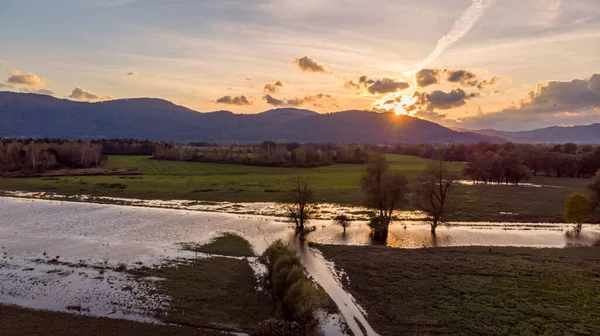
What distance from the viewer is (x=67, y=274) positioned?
37219 mm

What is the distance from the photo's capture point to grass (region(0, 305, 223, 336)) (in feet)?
84.3

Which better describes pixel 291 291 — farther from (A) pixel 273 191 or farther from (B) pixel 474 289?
(A) pixel 273 191

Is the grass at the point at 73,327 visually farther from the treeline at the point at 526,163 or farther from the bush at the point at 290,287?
the treeline at the point at 526,163

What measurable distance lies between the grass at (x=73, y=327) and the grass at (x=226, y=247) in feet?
60.4

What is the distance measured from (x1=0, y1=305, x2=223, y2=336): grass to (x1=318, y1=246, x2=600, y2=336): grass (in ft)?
47.3

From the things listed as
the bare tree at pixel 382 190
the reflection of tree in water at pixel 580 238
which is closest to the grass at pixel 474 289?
the reflection of tree in water at pixel 580 238

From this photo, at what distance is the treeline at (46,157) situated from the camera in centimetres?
13800

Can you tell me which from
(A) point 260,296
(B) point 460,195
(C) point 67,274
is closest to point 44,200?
(C) point 67,274

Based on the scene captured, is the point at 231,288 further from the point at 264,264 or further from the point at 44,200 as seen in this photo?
the point at 44,200

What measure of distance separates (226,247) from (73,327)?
22672mm

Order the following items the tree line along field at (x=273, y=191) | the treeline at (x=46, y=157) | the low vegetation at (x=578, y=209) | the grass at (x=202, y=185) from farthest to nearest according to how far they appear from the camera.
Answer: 1. the treeline at (x=46, y=157)
2. the grass at (x=202, y=185)
3. the tree line along field at (x=273, y=191)
4. the low vegetation at (x=578, y=209)

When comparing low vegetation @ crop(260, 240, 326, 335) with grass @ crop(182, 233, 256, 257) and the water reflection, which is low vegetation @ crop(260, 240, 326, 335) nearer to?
grass @ crop(182, 233, 256, 257)

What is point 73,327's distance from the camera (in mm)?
26438

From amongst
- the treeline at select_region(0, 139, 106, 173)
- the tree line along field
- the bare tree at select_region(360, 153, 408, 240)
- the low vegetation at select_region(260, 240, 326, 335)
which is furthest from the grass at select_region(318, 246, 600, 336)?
the treeline at select_region(0, 139, 106, 173)
